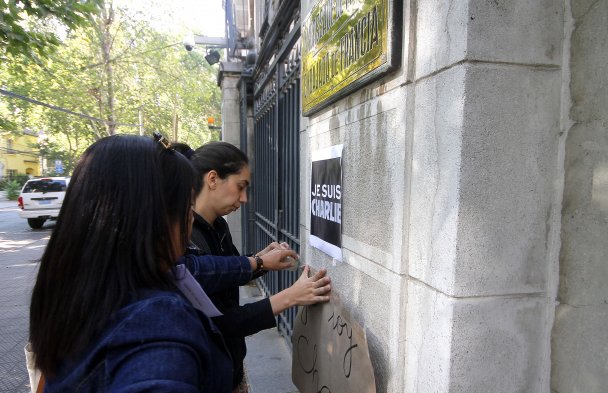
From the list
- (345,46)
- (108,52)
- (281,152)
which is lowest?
(281,152)

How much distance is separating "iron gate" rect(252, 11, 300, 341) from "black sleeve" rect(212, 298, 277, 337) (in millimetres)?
1584

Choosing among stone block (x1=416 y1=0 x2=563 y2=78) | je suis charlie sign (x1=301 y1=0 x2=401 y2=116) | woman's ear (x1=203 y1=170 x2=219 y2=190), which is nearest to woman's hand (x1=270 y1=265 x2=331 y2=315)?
woman's ear (x1=203 y1=170 x2=219 y2=190)

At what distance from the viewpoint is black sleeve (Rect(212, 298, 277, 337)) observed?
171cm

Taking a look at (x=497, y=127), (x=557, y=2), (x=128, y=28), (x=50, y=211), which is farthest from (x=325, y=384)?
(x=128, y=28)

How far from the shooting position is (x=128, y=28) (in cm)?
1850

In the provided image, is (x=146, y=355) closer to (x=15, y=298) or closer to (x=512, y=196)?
(x=512, y=196)

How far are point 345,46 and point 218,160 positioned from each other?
0.85m

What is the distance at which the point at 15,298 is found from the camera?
22.2 feet

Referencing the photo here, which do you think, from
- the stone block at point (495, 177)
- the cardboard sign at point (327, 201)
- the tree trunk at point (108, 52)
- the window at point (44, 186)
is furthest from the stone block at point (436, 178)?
the tree trunk at point (108, 52)

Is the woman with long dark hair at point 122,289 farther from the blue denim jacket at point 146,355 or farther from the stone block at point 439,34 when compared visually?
the stone block at point 439,34

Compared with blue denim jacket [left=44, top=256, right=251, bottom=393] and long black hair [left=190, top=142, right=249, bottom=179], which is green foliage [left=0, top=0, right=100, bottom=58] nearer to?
long black hair [left=190, top=142, right=249, bottom=179]

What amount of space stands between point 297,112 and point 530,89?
2.36 meters

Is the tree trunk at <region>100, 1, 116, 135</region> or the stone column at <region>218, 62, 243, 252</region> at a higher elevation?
the tree trunk at <region>100, 1, 116, 135</region>

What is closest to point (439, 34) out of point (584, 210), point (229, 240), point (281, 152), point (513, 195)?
point (513, 195)
